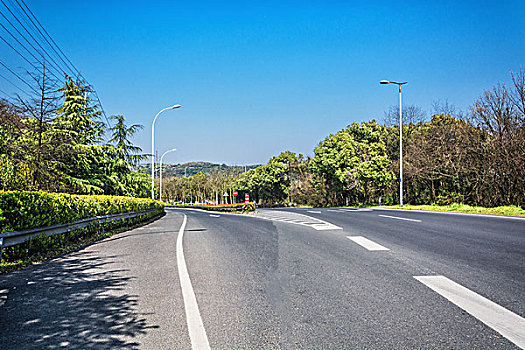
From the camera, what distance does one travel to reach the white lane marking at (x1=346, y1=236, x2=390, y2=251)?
862 cm

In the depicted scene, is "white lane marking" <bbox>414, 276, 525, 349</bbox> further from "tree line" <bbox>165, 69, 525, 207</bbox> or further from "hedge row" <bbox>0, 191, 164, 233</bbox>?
"tree line" <bbox>165, 69, 525, 207</bbox>

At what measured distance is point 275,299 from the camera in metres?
4.77

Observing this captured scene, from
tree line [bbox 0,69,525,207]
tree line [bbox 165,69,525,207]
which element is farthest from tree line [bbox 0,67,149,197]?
tree line [bbox 165,69,525,207]

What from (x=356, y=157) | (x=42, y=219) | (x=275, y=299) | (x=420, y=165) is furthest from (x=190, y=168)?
(x=275, y=299)

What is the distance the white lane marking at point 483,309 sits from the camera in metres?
3.53

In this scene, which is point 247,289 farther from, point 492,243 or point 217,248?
point 492,243

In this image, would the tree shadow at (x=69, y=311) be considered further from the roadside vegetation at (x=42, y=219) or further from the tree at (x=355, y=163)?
the tree at (x=355, y=163)

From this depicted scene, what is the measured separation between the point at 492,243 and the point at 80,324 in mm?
8672

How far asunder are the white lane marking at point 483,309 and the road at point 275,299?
0.5 inches

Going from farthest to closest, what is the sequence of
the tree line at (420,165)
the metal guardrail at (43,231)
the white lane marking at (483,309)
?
1. the tree line at (420,165)
2. the metal guardrail at (43,231)
3. the white lane marking at (483,309)

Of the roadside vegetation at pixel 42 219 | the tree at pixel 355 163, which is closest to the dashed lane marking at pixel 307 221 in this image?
the roadside vegetation at pixel 42 219

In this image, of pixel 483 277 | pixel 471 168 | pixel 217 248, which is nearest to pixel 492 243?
pixel 483 277

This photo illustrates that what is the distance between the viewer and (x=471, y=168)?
2788 cm

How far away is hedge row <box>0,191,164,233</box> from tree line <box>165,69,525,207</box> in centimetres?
2435
